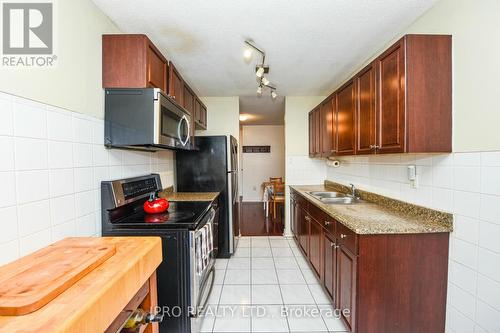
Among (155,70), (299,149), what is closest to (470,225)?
(155,70)

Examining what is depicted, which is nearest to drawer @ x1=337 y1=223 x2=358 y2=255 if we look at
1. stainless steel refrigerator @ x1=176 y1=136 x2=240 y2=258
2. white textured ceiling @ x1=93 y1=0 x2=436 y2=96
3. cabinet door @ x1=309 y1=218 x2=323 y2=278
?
cabinet door @ x1=309 y1=218 x2=323 y2=278

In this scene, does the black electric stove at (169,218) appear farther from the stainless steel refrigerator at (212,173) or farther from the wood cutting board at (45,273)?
the stainless steel refrigerator at (212,173)

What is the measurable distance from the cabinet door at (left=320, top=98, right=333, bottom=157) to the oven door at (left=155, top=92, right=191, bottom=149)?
1.73m

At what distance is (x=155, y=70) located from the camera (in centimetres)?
190

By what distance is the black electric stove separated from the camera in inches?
64.9

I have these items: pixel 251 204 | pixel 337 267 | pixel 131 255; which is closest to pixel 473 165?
pixel 337 267

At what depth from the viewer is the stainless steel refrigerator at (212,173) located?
10.6ft

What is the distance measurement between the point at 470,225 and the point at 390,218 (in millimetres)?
463

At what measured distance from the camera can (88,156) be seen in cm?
156

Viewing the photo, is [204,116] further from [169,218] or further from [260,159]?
[260,159]

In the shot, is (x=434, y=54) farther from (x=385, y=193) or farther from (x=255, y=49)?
(x=255, y=49)

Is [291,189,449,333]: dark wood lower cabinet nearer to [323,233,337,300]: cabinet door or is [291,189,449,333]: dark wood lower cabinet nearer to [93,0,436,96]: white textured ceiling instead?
[323,233,337,300]: cabinet door

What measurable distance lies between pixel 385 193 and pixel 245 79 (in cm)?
215

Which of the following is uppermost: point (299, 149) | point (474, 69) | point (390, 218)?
point (474, 69)
